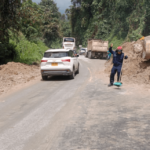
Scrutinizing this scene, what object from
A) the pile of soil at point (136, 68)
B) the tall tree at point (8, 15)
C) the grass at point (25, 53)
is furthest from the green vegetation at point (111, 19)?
the tall tree at point (8, 15)

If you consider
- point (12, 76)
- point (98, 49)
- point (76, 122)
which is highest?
point (98, 49)

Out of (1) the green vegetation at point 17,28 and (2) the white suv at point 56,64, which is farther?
(1) the green vegetation at point 17,28

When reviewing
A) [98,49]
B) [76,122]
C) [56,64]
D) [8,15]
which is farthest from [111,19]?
[76,122]

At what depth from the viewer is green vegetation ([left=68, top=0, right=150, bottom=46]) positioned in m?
37.5

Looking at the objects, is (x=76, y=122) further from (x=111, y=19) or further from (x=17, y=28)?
(x=111, y=19)

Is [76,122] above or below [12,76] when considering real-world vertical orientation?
above

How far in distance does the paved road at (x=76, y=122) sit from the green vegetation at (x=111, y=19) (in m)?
30.6

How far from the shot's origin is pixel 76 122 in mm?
5148

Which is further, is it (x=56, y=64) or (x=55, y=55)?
(x=55, y=55)

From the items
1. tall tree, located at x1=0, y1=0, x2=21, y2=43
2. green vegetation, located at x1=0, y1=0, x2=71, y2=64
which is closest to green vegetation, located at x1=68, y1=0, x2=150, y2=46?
green vegetation, located at x1=0, y1=0, x2=71, y2=64

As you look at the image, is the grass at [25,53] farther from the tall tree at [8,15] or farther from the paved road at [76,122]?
the paved road at [76,122]

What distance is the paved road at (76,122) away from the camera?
3.99 m

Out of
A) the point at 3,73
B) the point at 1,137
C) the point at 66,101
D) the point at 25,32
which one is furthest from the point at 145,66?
the point at 25,32

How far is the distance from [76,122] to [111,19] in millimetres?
45160
